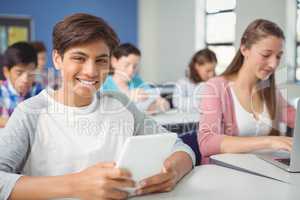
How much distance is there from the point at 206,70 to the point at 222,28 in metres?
0.96

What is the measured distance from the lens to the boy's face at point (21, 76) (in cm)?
235

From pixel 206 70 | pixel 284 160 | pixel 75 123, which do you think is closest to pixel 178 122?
pixel 206 70

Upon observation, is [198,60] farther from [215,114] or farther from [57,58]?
[57,58]

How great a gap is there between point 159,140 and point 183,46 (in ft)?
10.9

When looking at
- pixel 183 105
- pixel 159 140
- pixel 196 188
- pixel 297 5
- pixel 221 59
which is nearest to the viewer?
pixel 159 140

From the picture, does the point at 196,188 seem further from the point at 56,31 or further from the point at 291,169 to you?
the point at 56,31

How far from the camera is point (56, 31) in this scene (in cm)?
117

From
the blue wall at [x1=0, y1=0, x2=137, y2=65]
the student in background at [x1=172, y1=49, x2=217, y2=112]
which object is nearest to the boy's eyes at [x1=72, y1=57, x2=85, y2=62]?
the student in background at [x1=172, y1=49, x2=217, y2=112]

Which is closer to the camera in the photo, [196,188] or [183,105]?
[196,188]

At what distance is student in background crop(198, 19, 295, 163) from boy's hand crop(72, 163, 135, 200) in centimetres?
78

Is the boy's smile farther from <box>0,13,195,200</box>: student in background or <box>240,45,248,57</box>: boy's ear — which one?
<box>240,45,248,57</box>: boy's ear

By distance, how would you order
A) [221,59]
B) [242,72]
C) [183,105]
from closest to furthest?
[242,72]
[221,59]
[183,105]

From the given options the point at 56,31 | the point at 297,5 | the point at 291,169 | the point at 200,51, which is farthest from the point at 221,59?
the point at 56,31

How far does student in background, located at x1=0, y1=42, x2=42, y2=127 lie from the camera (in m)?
2.33
